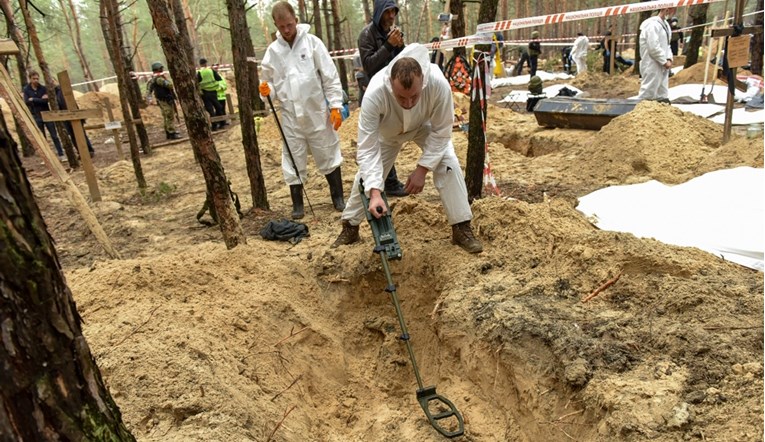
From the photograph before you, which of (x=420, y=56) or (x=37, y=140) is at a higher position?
(x=420, y=56)

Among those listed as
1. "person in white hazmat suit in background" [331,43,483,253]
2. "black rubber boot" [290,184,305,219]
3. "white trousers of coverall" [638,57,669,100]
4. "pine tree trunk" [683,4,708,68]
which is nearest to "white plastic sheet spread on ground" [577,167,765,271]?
"person in white hazmat suit in background" [331,43,483,253]

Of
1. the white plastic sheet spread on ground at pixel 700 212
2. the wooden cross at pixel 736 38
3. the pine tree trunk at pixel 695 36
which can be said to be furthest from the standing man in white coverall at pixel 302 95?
the pine tree trunk at pixel 695 36

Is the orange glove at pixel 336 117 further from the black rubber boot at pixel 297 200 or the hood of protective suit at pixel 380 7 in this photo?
the hood of protective suit at pixel 380 7

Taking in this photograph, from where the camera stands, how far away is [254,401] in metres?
2.40

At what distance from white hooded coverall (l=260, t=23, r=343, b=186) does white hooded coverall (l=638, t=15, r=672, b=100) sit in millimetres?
5624

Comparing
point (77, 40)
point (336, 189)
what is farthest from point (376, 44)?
point (77, 40)

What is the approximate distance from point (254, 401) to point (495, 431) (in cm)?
128

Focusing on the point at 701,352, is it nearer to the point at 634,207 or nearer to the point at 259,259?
the point at 634,207

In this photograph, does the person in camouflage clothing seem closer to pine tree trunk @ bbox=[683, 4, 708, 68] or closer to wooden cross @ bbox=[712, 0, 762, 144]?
wooden cross @ bbox=[712, 0, 762, 144]

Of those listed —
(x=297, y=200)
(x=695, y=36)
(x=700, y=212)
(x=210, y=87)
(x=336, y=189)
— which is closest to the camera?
(x=700, y=212)

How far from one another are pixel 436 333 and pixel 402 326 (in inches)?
22.6

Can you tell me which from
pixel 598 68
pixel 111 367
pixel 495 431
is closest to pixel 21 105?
pixel 111 367

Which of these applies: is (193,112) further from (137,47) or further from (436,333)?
(137,47)

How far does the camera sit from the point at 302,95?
472cm
